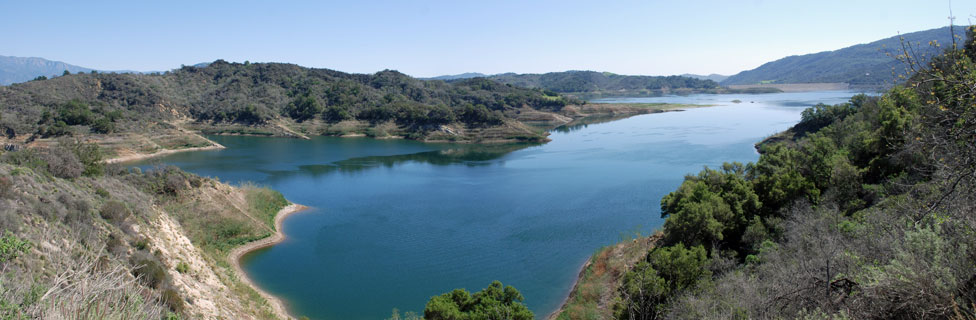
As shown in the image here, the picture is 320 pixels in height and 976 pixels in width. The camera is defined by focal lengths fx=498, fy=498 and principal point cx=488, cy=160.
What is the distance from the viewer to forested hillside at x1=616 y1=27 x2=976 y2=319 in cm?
582

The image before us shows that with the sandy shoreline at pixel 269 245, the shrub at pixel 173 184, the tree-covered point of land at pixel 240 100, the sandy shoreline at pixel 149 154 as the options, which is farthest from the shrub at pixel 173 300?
the tree-covered point of land at pixel 240 100

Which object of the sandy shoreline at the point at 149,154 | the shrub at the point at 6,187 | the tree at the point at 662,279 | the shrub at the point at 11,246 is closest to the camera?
the shrub at the point at 11,246

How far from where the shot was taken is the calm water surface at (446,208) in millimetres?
22109

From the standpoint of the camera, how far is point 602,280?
20969mm

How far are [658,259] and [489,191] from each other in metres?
23.7

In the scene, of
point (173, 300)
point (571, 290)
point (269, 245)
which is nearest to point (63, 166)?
point (269, 245)

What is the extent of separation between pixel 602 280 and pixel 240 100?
275 feet

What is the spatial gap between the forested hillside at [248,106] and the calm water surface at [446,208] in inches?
337

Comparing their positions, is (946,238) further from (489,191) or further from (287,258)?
(489,191)

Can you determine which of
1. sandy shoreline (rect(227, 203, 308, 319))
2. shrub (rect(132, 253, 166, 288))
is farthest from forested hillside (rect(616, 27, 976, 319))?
shrub (rect(132, 253, 166, 288))

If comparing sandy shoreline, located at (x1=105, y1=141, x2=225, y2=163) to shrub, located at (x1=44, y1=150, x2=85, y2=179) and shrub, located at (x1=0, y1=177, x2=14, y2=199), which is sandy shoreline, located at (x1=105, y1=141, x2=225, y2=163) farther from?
shrub, located at (x1=0, y1=177, x2=14, y2=199)

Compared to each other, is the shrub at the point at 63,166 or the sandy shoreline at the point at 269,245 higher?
the shrub at the point at 63,166

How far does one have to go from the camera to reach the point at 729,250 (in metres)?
19.9

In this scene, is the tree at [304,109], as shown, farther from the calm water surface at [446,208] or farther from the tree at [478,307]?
the tree at [478,307]
